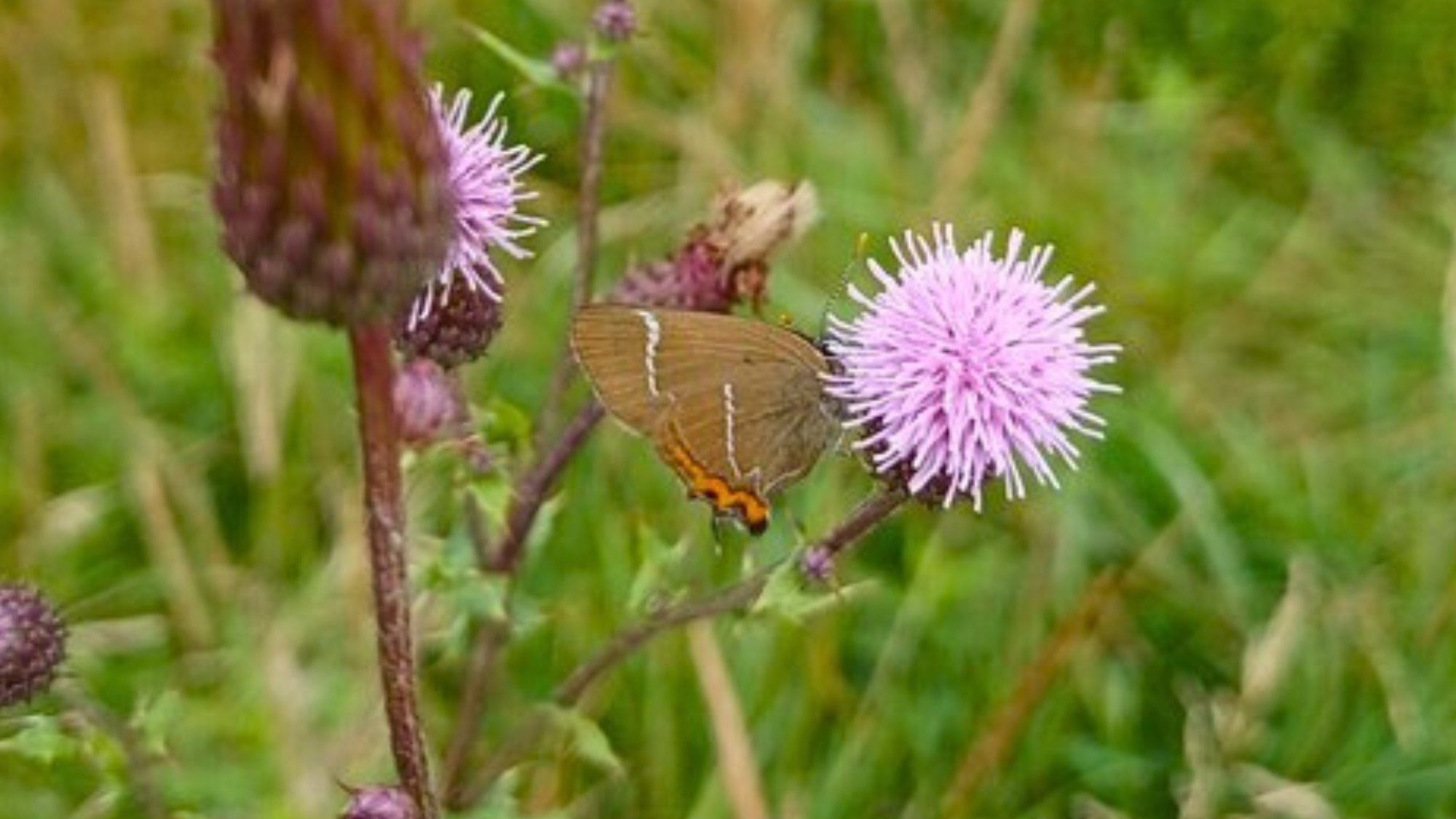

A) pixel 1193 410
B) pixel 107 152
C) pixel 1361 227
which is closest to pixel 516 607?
pixel 1193 410

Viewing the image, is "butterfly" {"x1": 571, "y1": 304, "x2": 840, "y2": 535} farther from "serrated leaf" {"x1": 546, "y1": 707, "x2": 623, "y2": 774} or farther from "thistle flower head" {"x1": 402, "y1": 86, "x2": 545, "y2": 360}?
"serrated leaf" {"x1": 546, "y1": 707, "x2": 623, "y2": 774}

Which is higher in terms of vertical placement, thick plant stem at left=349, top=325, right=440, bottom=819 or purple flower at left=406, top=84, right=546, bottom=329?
purple flower at left=406, top=84, right=546, bottom=329

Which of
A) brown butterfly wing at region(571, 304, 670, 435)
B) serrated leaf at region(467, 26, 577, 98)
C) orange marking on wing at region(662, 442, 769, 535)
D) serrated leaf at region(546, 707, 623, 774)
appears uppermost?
serrated leaf at region(467, 26, 577, 98)

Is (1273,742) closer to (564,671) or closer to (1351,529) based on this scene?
(1351,529)

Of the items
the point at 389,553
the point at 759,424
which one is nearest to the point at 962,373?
the point at 759,424

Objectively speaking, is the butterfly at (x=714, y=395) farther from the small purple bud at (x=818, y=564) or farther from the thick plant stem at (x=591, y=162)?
the thick plant stem at (x=591, y=162)

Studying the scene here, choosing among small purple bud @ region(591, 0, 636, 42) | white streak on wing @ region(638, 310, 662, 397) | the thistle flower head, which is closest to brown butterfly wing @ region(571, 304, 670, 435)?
white streak on wing @ region(638, 310, 662, 397)
